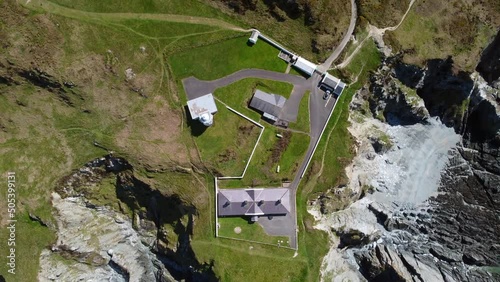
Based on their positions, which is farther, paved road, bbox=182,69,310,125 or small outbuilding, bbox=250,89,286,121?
paved road, bbox=182,69,310,125

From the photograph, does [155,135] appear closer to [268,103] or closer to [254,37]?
[268,103]

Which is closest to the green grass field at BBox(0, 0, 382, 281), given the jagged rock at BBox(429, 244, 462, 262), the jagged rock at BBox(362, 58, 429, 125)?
the jagged rock at BBox(362, 58, 429, 125)

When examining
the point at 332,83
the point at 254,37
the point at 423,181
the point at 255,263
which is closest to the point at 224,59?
the point at 254,37

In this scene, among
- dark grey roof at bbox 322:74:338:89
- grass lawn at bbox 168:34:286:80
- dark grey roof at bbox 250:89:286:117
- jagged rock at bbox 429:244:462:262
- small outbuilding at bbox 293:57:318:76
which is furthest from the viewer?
jagged rock at bbox 429:244:462:262

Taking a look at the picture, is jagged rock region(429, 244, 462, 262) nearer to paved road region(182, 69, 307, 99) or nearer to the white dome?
paved road region(182, 69, 307, 99)

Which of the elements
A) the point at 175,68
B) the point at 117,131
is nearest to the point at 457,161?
the point at 175,68

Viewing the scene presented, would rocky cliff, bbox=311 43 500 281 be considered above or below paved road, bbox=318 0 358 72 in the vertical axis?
below

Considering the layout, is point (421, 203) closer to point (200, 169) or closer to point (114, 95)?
point (200, 169)
